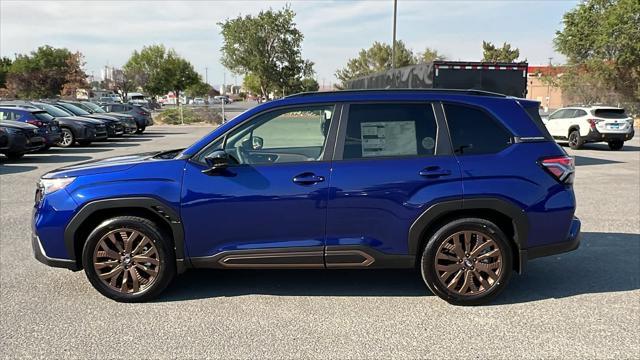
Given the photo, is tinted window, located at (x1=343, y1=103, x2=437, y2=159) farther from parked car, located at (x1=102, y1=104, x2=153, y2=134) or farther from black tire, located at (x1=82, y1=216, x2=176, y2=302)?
parked car, located at (x1=102, y1=104, x2=153, y2=134)

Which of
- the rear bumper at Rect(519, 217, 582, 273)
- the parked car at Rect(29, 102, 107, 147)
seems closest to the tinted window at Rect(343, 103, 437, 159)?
the rear bumper at Rect(519, 217, 582, 273)

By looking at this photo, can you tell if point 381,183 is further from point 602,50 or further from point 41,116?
point 602,50

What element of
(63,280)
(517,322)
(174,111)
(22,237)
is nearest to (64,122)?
(22,237)

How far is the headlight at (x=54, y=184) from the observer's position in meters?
4.11

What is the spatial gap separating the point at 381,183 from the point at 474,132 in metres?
0.95

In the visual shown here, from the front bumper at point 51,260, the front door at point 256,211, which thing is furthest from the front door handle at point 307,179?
the front bumper at point 51,260

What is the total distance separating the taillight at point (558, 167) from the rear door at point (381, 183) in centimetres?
77

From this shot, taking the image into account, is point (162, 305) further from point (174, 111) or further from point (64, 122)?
point (174, 111)

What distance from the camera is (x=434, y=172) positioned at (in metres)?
3.99

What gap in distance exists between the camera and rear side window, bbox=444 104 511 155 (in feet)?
13.5

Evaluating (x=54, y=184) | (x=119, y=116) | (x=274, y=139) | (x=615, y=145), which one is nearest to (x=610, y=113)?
(x=615, y=145)

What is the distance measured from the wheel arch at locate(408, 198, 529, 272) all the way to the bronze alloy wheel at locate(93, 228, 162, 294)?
7.12 feet

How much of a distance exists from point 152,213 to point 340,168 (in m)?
1.63

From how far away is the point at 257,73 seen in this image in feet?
138
